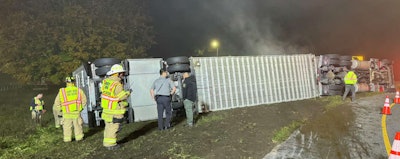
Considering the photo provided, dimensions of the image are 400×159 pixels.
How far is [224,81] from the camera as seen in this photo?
1122 centimetres

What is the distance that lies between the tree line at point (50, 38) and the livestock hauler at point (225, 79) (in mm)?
10405

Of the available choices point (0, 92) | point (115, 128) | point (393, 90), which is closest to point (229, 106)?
point (115, 128)

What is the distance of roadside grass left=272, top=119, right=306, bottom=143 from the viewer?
6204 millimetres

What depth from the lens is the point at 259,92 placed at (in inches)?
478

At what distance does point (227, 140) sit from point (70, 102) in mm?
3491

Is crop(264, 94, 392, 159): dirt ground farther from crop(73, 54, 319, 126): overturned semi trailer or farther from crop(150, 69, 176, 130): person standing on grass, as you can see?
crop(73, 54, 319, 126): overturned semi trailer

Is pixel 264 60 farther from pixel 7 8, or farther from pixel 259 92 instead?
pixel 7 8

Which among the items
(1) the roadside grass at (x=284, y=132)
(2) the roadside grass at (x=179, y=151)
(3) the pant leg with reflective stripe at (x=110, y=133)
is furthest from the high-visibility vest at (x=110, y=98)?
(1) the roadside grass at (x=284, y=132)

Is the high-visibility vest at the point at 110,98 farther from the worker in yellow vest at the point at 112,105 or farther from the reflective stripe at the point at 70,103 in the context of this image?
the reflective stripe at the point at 70,103

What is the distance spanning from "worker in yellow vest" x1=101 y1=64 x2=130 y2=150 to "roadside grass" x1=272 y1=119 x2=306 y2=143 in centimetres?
315

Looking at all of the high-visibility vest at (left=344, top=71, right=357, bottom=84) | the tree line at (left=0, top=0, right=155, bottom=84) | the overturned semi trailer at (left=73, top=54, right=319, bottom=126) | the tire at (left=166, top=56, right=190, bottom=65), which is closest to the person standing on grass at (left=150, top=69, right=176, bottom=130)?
the overturned semi trailer at (left=73, top=54, right=319, bottom=126)

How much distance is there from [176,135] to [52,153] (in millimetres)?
2536

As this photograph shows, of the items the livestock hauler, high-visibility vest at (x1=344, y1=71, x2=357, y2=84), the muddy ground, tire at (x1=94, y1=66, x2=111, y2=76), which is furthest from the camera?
high-visibility vest at (x1=344, y1=71, x2=357, y2=84)

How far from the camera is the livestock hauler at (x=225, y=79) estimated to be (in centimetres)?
895
